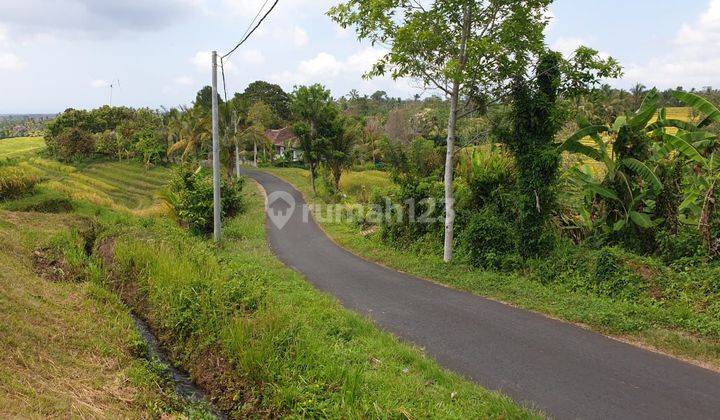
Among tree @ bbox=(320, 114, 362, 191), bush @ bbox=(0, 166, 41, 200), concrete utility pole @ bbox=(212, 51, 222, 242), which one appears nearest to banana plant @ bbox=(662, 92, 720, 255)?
concrete utility pole @ bbox=(212, 51, 222, 242)

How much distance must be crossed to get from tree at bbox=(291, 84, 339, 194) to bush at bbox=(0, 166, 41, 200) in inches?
485

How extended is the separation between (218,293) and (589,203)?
8740mm

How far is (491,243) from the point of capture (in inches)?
419

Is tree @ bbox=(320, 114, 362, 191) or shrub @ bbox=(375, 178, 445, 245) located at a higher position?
tree @ bbox=(320, 114, 362, 191)

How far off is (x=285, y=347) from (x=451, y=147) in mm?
6593

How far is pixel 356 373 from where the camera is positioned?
17.7 feet

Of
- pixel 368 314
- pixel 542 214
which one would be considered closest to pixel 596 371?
pixel 368 314

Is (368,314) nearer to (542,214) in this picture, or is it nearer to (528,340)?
(528,340)

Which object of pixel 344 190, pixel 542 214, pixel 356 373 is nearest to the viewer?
pixel 356 373

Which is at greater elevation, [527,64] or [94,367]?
[527,64]

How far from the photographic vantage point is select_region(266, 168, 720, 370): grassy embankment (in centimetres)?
680

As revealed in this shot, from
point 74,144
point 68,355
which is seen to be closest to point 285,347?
point 68,355

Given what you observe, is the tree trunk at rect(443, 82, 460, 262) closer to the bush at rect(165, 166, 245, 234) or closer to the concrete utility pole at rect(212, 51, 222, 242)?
the concrete utility pole at rect(212, 51, 222, 242)

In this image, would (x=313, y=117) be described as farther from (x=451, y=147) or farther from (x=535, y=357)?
(x=535, y=357)
